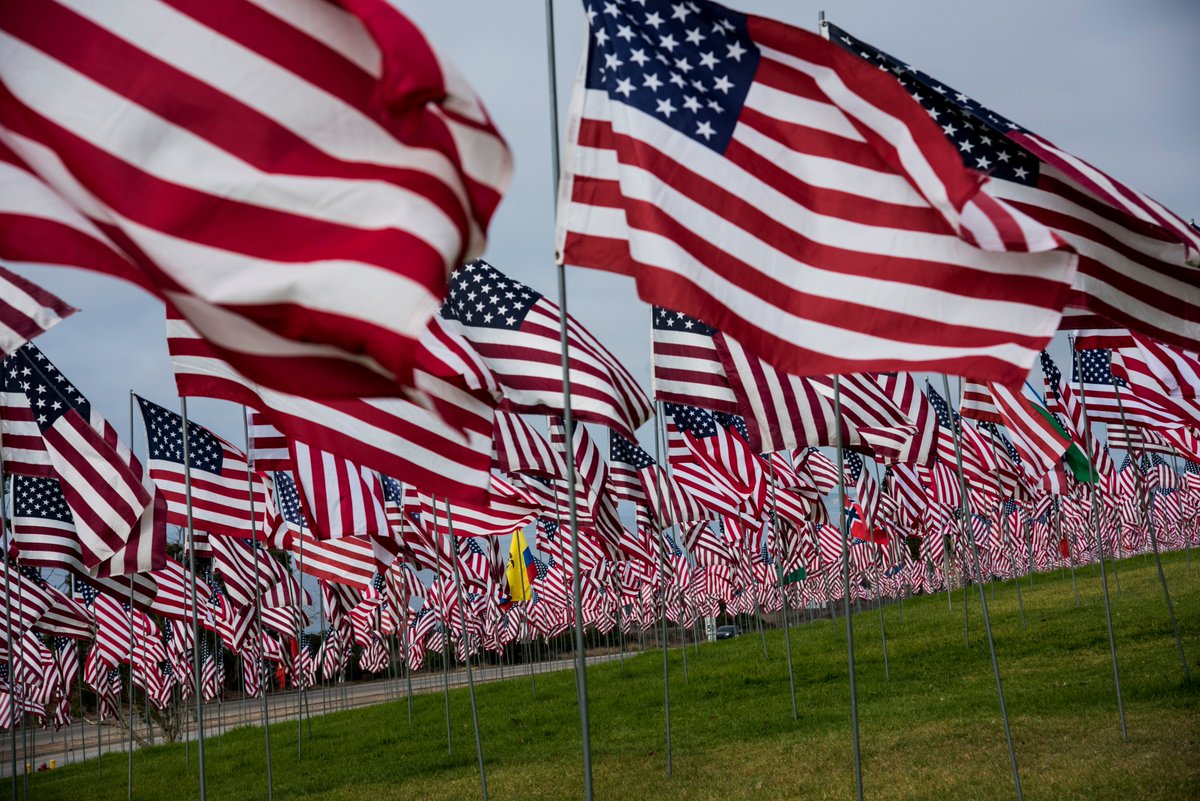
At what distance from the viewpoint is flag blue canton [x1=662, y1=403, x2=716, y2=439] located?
23.1 metres

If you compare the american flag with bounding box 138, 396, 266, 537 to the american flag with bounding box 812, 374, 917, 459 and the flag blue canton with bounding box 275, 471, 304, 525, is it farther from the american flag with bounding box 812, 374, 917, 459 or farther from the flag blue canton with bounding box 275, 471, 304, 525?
the american flag with bounding box 812, 374, 917, 459

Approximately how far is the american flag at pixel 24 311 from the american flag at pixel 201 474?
A: 926cm

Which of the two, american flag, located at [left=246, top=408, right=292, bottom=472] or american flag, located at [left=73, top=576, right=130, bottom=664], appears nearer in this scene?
american flag, located at [left=246, top=408, right=292, bottom=472]

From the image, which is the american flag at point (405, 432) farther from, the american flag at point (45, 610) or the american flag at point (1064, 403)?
the american flag at point (45, 610)

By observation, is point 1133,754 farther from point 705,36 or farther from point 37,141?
point 37,141

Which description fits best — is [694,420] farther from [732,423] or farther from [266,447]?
[266,447]

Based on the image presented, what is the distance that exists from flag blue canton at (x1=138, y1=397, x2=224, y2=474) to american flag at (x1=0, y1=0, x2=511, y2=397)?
1341cm

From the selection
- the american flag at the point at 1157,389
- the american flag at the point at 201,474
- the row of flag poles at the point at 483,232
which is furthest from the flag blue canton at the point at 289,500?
the american flag at the point at 1157,389

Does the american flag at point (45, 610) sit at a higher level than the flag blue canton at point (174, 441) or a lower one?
lower

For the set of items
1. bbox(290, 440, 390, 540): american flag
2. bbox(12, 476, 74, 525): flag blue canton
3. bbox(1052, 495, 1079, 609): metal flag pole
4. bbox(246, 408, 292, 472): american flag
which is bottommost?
bbox(1052, 495, 1079, 609): metal flag pole

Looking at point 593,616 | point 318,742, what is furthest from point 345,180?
point 593,616

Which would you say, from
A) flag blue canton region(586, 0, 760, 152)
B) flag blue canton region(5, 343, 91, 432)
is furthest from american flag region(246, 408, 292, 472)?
flag blue canton region(586, 0, 760, 152)

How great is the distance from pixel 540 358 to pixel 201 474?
7611mm

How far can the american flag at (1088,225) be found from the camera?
281 inches
